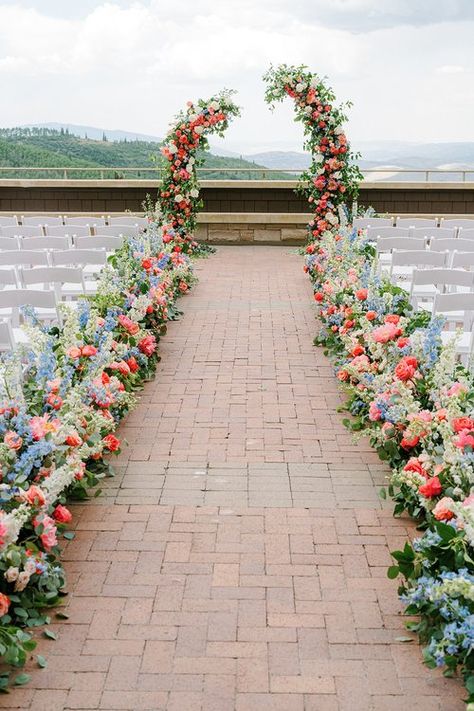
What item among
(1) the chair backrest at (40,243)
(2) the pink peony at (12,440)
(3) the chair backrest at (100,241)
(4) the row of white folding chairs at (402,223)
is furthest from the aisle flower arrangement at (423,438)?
(4) the row of white folding chairs at (402,223)

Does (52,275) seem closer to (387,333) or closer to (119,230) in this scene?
(119,230)

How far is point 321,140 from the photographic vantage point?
12625 mm

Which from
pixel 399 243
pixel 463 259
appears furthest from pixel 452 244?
pixel 463 259

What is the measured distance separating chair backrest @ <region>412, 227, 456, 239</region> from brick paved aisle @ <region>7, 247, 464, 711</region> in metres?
3.95

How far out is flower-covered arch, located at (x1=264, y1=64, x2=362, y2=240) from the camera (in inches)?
488

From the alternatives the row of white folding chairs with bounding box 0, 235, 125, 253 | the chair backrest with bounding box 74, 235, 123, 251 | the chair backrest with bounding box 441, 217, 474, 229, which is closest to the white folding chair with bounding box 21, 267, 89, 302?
the row of white folding chairs with bounding box 0, 235, 125, 253

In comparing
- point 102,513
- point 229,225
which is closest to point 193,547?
point 102,513

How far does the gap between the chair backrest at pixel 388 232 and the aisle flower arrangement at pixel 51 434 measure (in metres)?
4.15

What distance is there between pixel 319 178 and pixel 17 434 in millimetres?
9888

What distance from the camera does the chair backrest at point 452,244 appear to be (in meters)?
8.76

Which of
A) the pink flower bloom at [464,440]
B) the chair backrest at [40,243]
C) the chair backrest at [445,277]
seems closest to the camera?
the pink flower bloom at [464,440]

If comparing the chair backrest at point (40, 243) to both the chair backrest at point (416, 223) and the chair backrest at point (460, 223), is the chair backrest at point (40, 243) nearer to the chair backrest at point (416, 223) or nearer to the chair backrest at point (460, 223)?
the chair backrest at point (416, 223)

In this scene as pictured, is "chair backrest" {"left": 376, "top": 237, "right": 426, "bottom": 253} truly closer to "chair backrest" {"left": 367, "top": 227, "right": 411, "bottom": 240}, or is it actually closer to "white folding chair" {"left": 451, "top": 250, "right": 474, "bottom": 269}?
"white folding chair" {"left": 451, "top": 250, "right": 474, "bottom": 269}

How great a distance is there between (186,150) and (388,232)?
458cm
